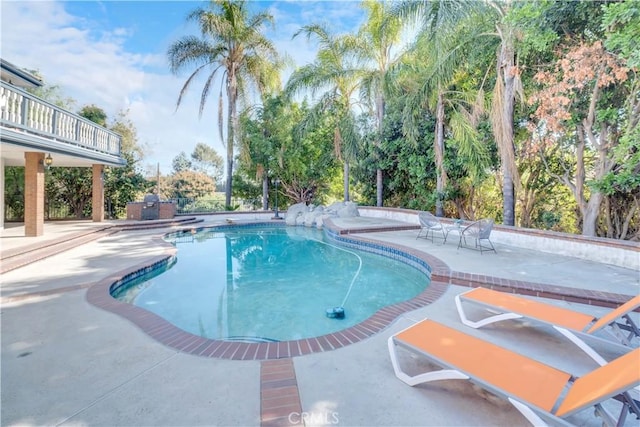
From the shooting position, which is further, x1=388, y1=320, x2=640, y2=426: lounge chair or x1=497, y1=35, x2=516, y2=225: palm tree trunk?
x1=497, y1=35, x2=516, y2=225: palm tree trunk

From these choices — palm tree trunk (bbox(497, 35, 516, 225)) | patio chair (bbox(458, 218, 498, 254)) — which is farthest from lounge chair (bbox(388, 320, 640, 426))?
palm tree trunk (bbox(497, 35, 516, 225))

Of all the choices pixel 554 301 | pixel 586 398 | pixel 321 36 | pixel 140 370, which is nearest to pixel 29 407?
pixel 140 370

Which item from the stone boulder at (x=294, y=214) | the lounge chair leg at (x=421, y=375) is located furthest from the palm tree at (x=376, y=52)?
the lounge chair leg at (x=421, y=375)

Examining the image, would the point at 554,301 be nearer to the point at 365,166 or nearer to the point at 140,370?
the point at 140,370

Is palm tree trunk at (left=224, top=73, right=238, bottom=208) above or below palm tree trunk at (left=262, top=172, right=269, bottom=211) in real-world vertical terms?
above

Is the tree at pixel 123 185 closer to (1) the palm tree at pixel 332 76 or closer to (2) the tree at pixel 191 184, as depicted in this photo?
(1) the palm tree at pixel 332 76

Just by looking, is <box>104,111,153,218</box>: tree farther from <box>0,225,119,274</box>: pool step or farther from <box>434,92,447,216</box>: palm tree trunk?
<box>434,92,447,216</box>: palm tree trunk

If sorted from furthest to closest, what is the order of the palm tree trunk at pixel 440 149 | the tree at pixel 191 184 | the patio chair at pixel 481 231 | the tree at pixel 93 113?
1. the tree at pixel 191 184
2. the tree at pixel 93 113
3. the palm tree trunk at pixel 440 149
4. the patio chair at pixel 481 231

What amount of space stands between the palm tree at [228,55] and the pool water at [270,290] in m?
11.0

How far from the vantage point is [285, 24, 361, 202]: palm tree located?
15.5m

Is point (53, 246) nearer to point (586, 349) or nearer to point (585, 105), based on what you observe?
point (586, 349)

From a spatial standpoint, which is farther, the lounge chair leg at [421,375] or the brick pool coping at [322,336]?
the brick pool coping at [322,336]

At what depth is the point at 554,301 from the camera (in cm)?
457

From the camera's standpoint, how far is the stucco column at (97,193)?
13469 mm
